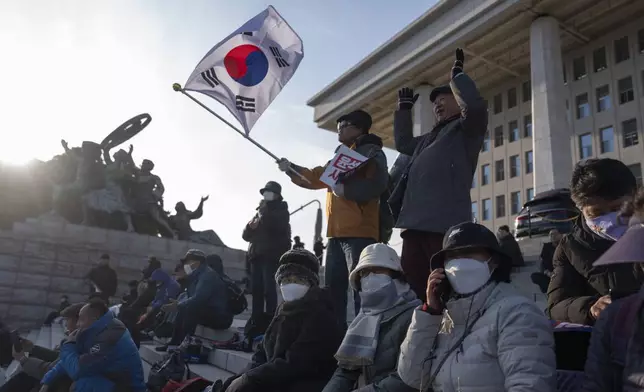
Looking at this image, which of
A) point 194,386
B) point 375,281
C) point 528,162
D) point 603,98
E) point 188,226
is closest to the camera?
point 375,281

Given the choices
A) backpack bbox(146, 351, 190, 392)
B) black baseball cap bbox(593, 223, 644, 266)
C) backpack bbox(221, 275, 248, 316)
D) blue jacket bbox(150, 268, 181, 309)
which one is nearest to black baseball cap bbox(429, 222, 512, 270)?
black baseball cap bbox(593, 223, 644, 266)

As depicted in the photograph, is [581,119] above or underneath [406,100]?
above

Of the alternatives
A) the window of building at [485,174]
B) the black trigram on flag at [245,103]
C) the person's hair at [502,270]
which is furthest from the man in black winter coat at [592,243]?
the window of building at [485,174]

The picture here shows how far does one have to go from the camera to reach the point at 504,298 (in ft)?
7.84

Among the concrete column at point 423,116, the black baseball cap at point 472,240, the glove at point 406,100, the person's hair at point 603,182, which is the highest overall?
the concrete column at point 423,116

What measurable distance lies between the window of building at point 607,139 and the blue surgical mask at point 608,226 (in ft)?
106

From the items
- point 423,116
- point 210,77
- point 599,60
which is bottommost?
point 210,77

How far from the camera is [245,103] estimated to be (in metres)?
6.10

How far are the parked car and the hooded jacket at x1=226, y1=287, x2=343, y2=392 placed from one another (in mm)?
10260

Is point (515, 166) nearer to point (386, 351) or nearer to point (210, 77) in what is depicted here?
point (210, 77)

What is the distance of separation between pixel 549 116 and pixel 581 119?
1002 centimetres

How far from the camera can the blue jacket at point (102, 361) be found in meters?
5.04

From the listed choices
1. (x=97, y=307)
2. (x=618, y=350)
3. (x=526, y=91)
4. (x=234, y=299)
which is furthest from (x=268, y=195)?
(x=526, y=91)

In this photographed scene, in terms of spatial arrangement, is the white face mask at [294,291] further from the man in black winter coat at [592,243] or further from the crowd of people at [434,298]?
the man in black winter coat at [592,243]
